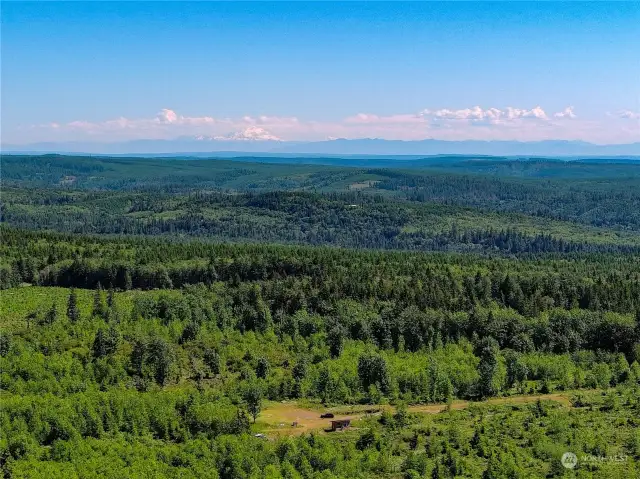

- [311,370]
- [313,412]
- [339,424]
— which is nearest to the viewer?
[339,424]

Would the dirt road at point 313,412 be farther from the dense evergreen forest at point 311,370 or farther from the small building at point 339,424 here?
the small building at point 339,424

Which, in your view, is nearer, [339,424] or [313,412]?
[339,424]

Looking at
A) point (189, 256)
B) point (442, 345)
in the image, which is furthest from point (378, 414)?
point (189, 256)

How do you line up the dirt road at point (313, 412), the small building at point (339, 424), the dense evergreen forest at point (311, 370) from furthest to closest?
the dirt road at point (313, 412) → the small building at point (339, 424) → the dense evergreen forest at point (311, 370)

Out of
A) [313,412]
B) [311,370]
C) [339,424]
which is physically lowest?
[313,412]

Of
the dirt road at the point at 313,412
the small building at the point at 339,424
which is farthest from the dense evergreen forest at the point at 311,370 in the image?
the small building at the point at 339,424

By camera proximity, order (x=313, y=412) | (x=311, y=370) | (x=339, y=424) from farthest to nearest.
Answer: (x=311, y=370) < (x=313, y=412) < (x=339, y=424)

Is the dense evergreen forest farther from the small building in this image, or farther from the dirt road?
the small building

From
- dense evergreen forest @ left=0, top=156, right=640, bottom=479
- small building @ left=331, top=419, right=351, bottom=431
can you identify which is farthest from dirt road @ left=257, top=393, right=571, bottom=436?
small building @ left=331, top=419, right=351, bottom=431

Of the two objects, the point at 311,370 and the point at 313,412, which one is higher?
the point at 311,370

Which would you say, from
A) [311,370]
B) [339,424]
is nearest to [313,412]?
[339,424]

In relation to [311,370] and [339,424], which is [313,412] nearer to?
[339,424]
